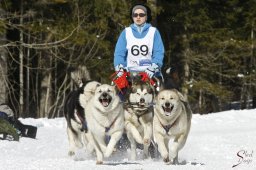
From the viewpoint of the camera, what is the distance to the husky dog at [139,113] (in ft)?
26.1

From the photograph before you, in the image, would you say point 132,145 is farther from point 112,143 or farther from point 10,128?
point 10,128

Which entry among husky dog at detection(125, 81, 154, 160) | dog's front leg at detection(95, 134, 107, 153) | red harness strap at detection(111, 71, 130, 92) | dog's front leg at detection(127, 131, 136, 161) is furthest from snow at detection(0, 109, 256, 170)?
red harness strap at detection(111, 71, 130, 92)

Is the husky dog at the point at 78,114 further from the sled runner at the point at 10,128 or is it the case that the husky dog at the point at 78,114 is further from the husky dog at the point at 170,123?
the sled runner at the point at 10,128

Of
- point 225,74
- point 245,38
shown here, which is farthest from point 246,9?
point 225,74

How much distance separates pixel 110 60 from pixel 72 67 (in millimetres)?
1781

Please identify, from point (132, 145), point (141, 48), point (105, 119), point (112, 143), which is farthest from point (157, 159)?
point (141, 48)

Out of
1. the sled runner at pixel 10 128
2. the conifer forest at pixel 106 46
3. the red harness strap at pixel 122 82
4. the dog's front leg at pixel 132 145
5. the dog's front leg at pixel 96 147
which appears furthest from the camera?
the conifer forest at pixel 106 46

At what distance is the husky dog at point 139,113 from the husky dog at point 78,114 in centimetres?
69

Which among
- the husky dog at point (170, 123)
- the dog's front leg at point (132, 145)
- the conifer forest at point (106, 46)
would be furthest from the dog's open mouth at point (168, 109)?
the conifer forest at point (106, 46)

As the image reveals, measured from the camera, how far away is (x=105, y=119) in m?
7.58

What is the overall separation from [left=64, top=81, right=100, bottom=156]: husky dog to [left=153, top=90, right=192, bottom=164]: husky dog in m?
1.25

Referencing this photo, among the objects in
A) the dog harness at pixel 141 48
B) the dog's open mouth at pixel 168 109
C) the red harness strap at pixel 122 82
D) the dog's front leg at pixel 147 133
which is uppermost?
the dog harness at pixel 141 48

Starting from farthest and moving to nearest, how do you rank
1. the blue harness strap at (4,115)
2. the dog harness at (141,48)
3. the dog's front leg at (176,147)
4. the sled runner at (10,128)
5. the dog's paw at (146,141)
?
1. the blue harness strap at (4,115)
2. the sled runner at (10,128)
3. the dog harness at (141,48)
4. the dog's paw at (146,141)
5. the dog's front leg at (176,147)

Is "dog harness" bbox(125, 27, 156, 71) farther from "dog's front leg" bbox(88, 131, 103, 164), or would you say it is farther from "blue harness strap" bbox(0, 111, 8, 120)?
"blue harness strap" bbox(0, 111, 8, 120)
